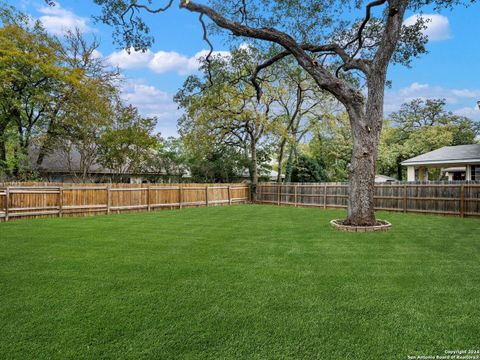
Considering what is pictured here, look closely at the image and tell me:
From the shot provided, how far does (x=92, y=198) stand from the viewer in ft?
39.4

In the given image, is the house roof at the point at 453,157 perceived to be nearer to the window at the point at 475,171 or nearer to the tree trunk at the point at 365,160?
the window at the point at 475,171

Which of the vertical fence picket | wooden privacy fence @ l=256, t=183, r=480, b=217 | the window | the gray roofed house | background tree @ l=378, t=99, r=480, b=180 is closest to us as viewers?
wooden privacy fence @ l=256, t=183, r=480, b=217

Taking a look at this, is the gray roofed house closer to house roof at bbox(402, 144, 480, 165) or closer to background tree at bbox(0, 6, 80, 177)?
house roof at bbox(402, 144, 480, 165)

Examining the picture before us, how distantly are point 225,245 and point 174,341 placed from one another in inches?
139

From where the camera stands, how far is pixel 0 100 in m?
16.1

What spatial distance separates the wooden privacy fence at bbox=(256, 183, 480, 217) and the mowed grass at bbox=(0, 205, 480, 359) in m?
6.16

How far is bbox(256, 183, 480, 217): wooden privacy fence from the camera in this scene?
1095cm

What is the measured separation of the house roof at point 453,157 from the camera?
1648cm

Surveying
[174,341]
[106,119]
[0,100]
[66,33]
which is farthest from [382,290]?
[66,33]

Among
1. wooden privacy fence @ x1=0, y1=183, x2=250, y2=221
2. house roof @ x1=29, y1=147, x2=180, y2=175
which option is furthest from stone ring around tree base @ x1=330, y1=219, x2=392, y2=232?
house roof @ x1=29, y1=147, x2=180, y2=175

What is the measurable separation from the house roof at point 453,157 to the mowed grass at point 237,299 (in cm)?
1321

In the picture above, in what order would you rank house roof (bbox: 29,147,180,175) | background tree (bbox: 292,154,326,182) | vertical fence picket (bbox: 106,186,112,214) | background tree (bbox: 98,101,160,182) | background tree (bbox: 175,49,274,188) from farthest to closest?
1. background tree (bbox: 292,154,326,182)
2. house roof (bbox: 29,147,180,175)
3. background tree (bbox: 98,101,160,182)
4. background tree (bbox: 175,49,274,188)
5. vertical fence picket (bbox: 106,186,112,214)

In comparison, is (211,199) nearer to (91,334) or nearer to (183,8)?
(183,8)

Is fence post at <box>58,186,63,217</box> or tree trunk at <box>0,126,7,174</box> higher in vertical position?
tree trunk at <box>0,126,7,174</box>
